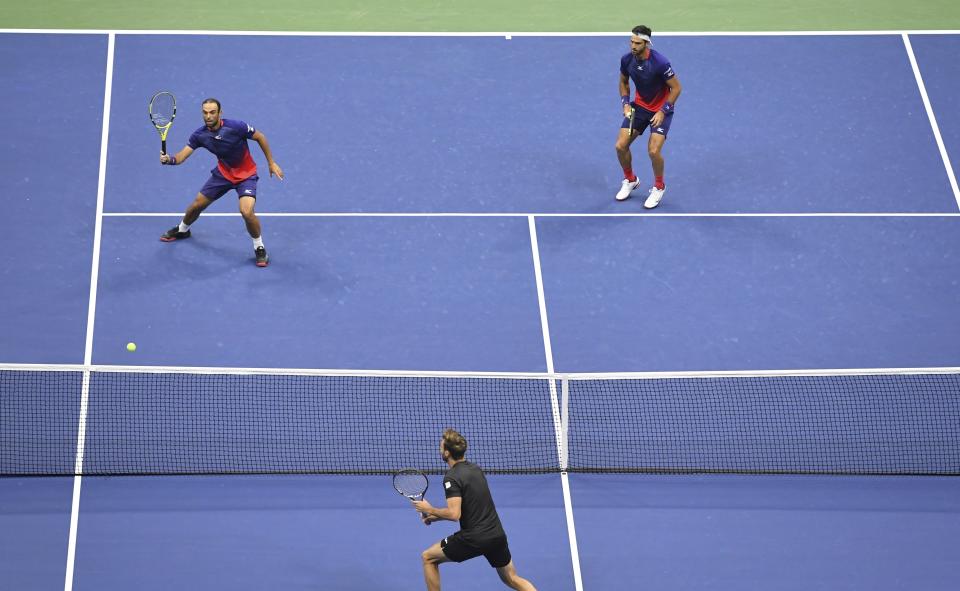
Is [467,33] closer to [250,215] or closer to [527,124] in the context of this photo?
[527,124]

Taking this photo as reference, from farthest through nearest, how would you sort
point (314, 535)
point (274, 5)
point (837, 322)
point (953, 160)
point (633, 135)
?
point (274, 5) < point (953, 160) < point (633, 135) < point (837, 322) < point (314, 535)

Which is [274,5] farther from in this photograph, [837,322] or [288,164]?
[837,322]

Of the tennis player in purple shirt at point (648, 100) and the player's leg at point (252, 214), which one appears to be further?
the tennis player in purple shirt at point (648, 100)

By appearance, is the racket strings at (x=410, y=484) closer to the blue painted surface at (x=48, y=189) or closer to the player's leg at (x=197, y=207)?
the blue painted surface at (x=48, y=189)

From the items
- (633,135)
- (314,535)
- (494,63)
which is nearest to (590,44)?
(494,63)

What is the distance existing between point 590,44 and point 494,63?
4.02ft

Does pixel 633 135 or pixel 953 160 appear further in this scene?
pixel 953 160

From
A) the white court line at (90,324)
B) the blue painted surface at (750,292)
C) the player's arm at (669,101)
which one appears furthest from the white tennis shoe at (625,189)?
the white court line at (90,324)

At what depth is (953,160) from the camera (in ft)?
49.1

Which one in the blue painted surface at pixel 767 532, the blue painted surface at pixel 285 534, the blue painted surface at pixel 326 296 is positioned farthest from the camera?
the blue painted surface at pixel 326 296

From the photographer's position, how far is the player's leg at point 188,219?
13.3m

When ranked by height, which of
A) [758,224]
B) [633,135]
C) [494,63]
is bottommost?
[758,224]

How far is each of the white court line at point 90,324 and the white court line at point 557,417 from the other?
377cm

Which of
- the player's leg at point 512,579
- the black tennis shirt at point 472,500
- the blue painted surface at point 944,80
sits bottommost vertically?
the player's leg at point 512,579
